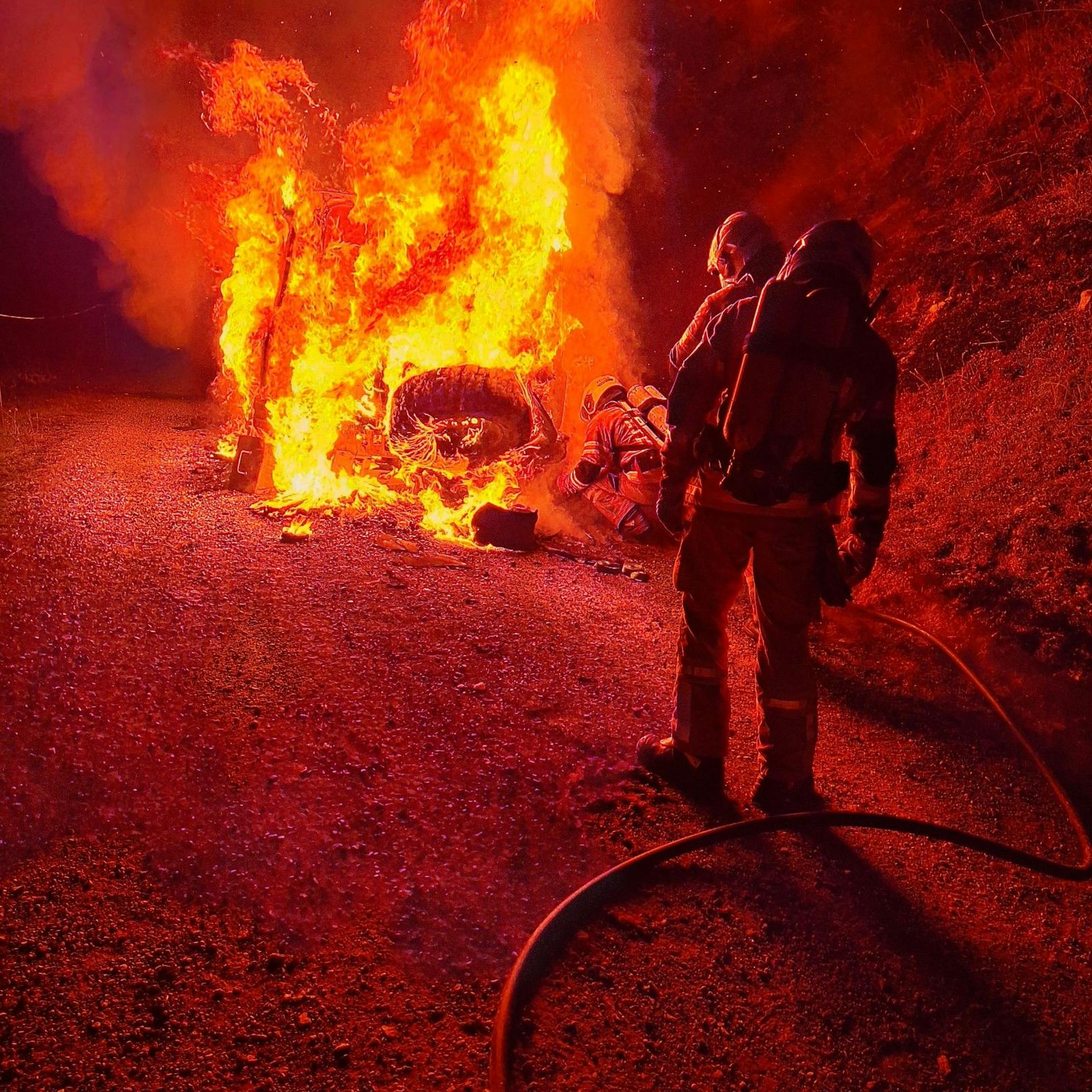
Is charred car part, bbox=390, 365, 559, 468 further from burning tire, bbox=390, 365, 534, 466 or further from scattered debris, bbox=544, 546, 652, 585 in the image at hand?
scattered debris, bbox=544, 546, 652, 585

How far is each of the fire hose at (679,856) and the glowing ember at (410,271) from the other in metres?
3.75

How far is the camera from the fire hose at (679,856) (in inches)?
83.7

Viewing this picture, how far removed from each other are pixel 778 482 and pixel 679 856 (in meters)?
1.62

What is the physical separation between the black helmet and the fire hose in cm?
229

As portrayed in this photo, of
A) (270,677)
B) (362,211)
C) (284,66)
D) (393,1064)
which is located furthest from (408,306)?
(393,1064)

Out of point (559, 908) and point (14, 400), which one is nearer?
point (559, 908)

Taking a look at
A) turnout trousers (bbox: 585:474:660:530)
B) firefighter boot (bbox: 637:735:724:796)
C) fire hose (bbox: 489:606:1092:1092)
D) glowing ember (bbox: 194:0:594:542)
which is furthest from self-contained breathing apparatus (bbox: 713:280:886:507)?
glowing ember (bbox: 194:0:594:542)

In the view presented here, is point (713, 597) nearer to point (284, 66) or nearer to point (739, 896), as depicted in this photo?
point (739, 896)

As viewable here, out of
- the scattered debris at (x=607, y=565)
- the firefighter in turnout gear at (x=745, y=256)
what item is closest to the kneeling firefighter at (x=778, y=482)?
the firefighter in turnout gear at (x=745, y=256)

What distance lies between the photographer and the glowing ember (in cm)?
661

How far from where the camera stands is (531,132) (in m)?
7.65

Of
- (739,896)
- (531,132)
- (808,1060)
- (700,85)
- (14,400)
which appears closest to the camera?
(808,1060)

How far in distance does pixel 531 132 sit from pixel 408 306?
2561 mm

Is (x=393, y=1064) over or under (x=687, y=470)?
under
